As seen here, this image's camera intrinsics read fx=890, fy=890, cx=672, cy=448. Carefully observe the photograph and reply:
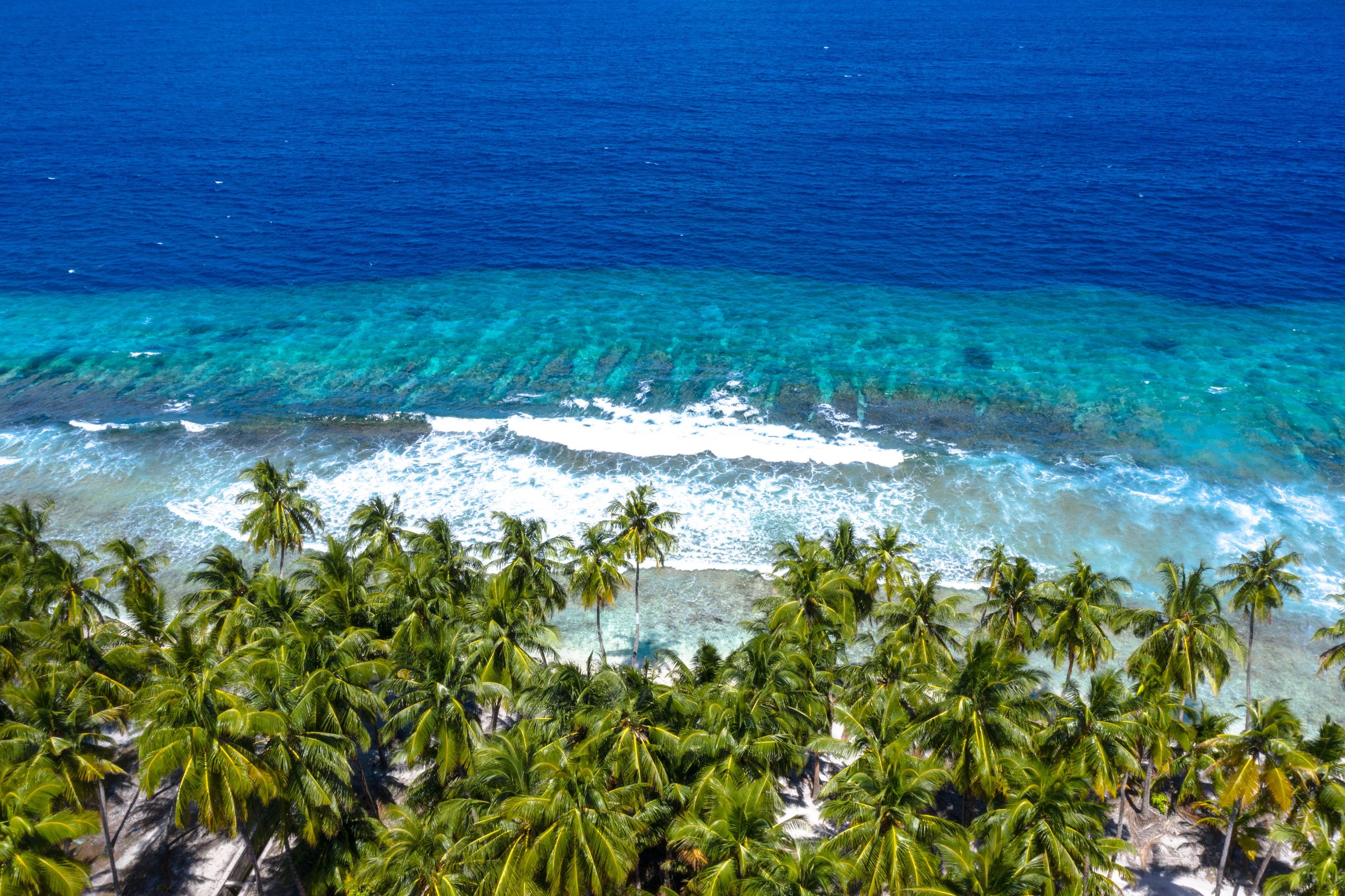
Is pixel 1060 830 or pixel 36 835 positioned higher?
pixel 36 835

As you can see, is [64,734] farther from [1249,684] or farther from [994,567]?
[1249,684]

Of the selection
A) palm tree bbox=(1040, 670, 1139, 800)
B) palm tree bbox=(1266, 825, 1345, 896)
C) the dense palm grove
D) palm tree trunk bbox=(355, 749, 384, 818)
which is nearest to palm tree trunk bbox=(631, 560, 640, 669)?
the dense palm grove

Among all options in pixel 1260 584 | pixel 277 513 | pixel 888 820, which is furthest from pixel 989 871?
pixel 277 513

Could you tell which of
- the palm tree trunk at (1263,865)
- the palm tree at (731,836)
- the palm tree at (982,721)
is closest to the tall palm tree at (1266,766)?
the palm tree trunk at (1263,865)

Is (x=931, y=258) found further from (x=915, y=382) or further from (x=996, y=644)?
(x=996, y=644)

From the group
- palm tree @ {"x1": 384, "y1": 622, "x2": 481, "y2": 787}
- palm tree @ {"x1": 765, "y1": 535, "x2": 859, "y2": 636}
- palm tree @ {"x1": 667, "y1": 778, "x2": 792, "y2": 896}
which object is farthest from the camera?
palm tree @ {"x1": 765, "y1": 535, "x2": 859, "y2": 636}

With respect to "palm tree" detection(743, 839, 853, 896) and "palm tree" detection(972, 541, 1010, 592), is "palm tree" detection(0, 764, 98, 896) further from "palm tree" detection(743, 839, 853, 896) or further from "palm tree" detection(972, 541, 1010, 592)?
"palm tree" detection(972, 541, 1010, 592)

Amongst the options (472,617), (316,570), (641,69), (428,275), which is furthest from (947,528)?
(641,69)
